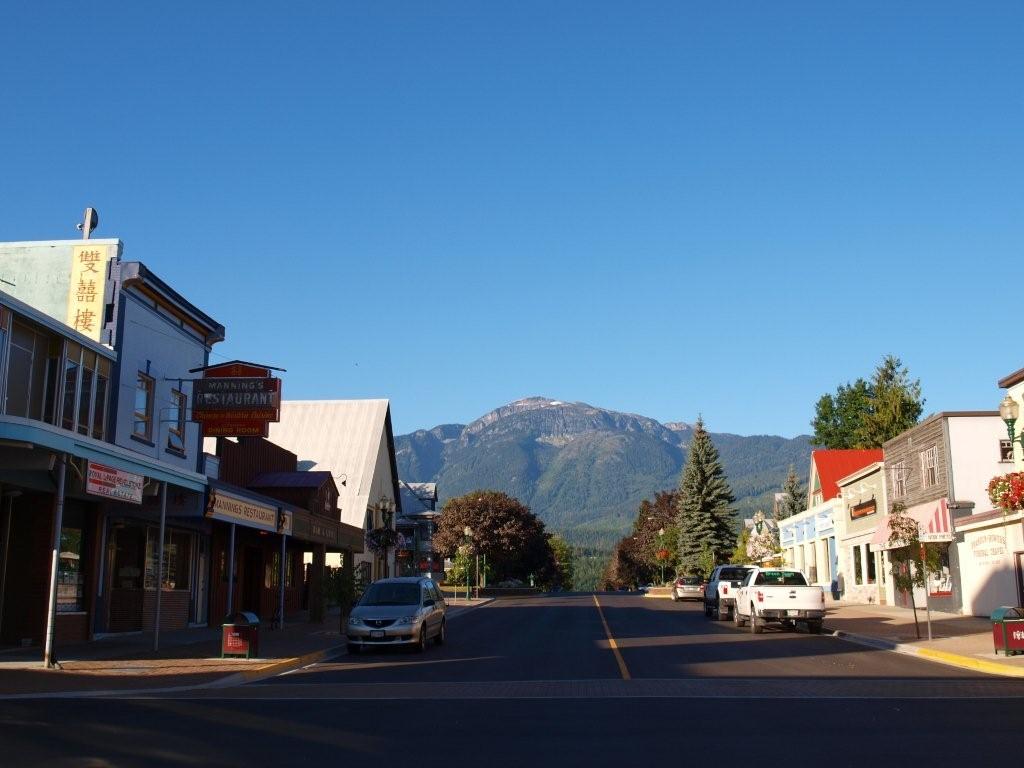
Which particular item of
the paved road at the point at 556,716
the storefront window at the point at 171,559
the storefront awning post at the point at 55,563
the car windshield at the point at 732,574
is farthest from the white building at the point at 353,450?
the storefront awning post at the point at 55,563

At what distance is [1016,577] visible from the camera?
30.8 meters

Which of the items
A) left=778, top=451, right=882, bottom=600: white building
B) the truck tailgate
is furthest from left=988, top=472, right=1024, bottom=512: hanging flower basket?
left=778, top=451, right=882, bottom=600: white building

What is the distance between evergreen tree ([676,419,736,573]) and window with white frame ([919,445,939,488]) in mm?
38662

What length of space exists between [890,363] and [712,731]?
247 ft

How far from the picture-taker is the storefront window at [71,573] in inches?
888

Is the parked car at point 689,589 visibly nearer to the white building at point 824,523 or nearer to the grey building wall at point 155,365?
the white building at point 824,523

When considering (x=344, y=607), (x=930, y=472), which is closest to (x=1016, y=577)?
(x=930, y=472)

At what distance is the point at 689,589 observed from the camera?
55.0 metres

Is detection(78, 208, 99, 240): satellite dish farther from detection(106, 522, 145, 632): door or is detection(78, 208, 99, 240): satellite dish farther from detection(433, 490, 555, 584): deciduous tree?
detection(433, 490, 555, 584): deciduous tree

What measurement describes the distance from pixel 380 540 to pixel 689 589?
17.7 metres

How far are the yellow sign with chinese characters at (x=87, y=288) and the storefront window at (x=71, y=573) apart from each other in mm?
4610

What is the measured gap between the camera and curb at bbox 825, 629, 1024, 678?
17984 millimetres

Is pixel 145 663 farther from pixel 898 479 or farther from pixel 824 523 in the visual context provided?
pixel 824 523

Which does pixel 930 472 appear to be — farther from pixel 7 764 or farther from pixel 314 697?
pixel 7 764
